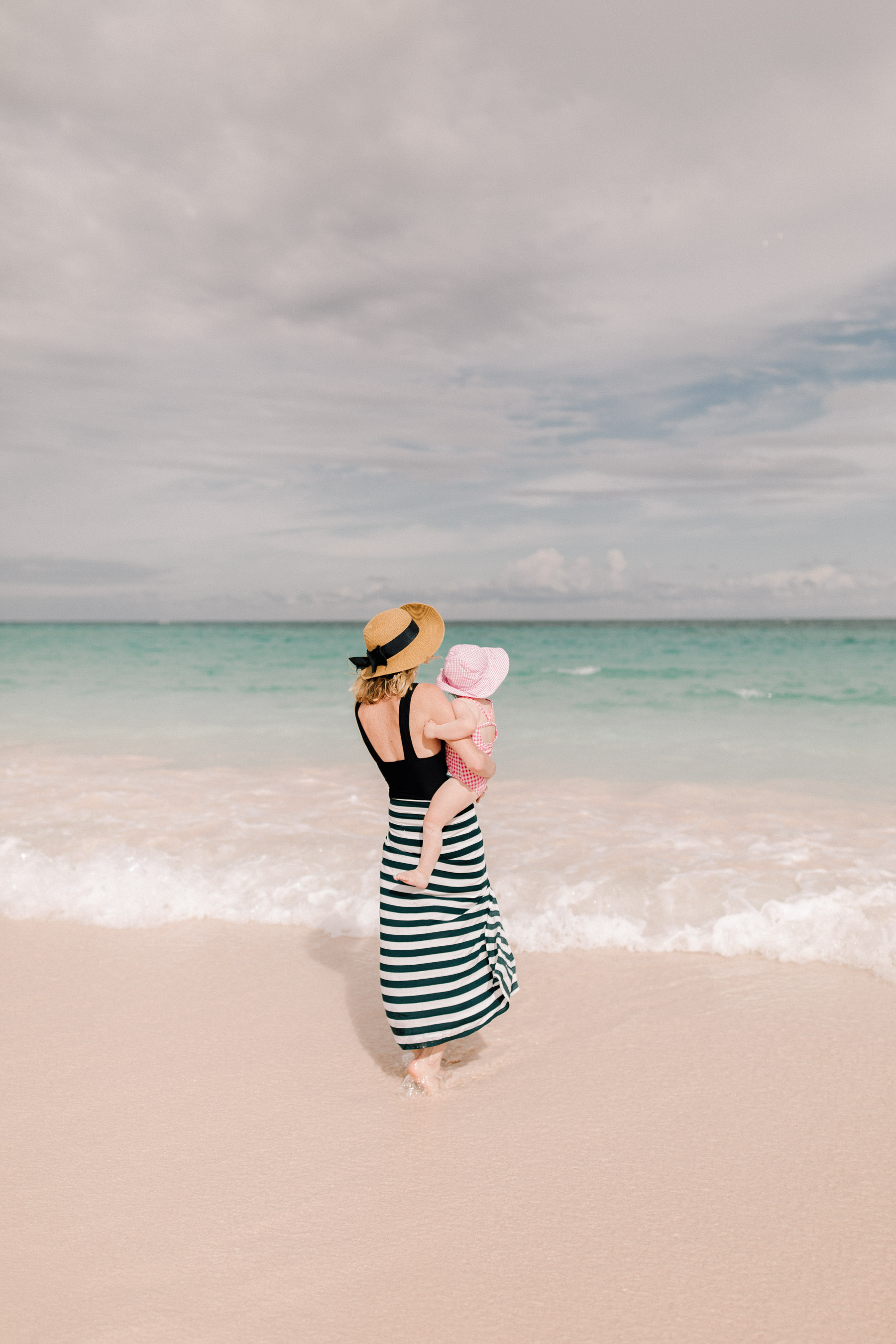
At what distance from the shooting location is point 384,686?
3.08 meters

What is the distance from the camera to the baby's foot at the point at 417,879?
10.0 feet

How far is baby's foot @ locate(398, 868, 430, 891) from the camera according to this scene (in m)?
3.06

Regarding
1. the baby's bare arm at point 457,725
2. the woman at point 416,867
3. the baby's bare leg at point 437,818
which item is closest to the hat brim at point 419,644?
the woman at point 416,867

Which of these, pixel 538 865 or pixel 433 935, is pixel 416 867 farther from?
pixel 538 865

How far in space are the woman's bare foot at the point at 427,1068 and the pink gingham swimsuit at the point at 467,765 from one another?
105cm

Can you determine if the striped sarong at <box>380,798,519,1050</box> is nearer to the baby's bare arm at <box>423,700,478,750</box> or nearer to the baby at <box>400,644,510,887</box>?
the baby at <box>400,644,510,887</box>

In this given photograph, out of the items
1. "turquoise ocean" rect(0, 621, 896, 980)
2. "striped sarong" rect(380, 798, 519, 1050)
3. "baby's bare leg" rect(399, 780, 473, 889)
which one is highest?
"baby's bare leg" rect(399, 780, 473, 889)

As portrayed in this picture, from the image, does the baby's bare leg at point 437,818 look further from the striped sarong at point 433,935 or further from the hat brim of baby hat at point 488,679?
the hat brim of baby hat at point 488,679

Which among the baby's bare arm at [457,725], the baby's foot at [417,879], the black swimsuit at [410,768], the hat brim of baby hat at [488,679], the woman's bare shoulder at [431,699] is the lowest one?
the baby's foot at [417,879]

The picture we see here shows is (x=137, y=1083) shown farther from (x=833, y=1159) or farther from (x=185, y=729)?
(x=185, y=729)

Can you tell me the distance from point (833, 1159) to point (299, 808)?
5.33 m

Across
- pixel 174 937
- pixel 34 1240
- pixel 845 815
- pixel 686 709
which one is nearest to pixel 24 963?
pixel 174 937

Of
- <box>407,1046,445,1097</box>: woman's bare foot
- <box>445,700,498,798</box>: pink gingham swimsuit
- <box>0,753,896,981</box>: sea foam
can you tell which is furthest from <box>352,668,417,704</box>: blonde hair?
<box>0,753,896,981</box>: sea foam

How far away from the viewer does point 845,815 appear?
7.06 metres
